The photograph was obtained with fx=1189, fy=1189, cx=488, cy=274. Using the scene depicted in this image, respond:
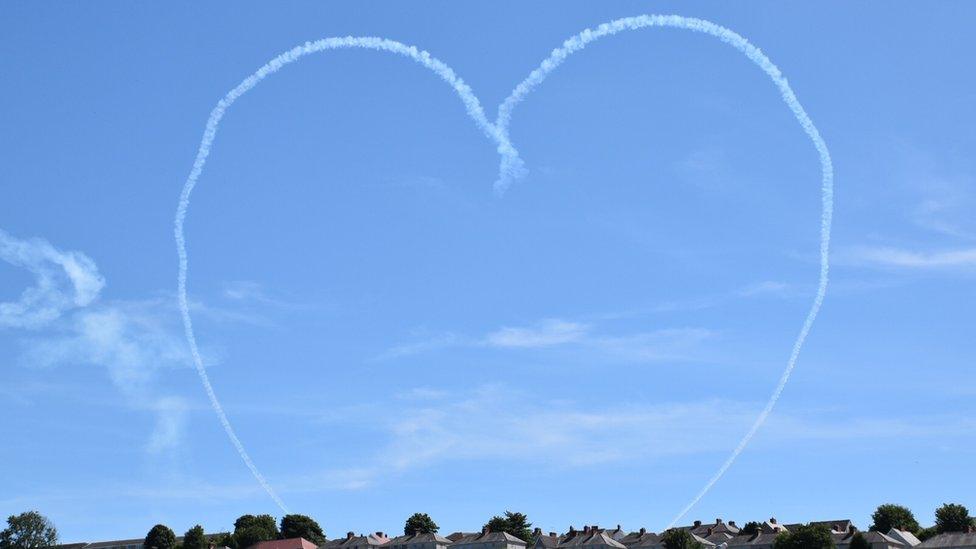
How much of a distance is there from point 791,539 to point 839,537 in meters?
19.3

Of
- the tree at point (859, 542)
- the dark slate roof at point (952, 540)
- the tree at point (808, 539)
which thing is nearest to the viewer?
the tree at point (808, 539)

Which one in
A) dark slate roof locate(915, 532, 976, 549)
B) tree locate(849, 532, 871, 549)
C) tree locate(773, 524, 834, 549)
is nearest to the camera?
tree locate(773, 524, 834, 549)

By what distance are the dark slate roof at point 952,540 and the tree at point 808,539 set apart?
19.2 meters

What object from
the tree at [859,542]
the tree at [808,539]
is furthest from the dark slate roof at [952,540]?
the tree at [808,539]

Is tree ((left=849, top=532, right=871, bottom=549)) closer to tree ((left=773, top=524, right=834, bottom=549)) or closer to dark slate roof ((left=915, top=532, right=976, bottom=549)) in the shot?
tree ((left=773, top=524, right=834, bottom=549))

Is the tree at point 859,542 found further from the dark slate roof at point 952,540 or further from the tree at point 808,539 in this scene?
the dark slate roof at point 952,540

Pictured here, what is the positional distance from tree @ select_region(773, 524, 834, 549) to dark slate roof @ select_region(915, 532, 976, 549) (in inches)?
755

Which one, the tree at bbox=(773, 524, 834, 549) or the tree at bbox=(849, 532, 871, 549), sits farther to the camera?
the tree at bbox=(849, 532, 871, 549)

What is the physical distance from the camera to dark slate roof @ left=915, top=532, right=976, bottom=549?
599ft

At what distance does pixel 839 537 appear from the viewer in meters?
198

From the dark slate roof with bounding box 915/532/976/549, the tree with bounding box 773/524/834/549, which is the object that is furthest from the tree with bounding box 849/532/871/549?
the dark slate roof with bounding box 915/532/976/549

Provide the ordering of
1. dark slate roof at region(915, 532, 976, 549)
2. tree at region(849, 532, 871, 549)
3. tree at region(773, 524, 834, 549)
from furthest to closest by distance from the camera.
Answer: tree at region(849, 532, 871, 549) → dark slate roof at region(915, 532, 976, 549) → tree at region(773, 524, 834, 549)

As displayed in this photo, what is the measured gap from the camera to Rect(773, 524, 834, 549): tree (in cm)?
17862

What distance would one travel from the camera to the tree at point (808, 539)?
179m
